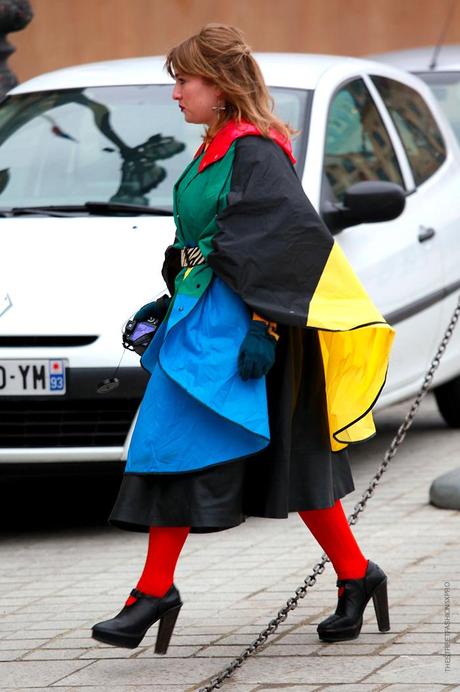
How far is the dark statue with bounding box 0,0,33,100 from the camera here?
25.9ft

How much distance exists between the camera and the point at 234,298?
4.36 metres

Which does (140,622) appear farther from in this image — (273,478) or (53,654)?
(273,478)

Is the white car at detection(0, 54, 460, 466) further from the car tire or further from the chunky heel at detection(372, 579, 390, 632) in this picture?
the chunky heel at detection(372, 579, 390, 632)

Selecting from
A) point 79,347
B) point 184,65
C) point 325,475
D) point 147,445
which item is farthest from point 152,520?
point 79,347

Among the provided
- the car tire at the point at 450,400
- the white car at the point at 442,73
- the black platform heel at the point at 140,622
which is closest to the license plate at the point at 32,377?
the black platform heel at the point at 140,622

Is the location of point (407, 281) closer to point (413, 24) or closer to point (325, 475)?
point (325, 475)

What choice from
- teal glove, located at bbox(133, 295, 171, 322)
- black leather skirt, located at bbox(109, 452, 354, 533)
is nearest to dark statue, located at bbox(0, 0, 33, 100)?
teal glove, located at bbox(133, 295, 171, 322)

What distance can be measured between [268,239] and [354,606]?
3.49 feet

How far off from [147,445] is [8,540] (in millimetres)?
2110

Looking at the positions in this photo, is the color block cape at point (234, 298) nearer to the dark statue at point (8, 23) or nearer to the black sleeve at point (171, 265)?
the black sleeve at point (171, 265)

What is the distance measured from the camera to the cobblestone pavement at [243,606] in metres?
4.35

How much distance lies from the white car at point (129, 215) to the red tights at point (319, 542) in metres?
1.48

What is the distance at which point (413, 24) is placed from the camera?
1702 centimetres

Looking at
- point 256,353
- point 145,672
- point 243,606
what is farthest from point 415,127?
point 145,672
